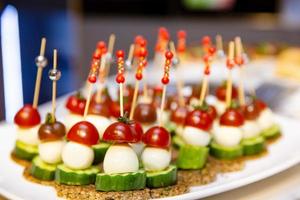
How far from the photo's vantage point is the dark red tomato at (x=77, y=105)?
196cm

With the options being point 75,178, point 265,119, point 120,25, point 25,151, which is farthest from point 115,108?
point 120,25

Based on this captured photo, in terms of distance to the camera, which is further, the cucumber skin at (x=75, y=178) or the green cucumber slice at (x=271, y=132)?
the green cucumber slice at (x=271, y=132)

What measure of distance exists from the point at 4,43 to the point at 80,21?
0.84 metres

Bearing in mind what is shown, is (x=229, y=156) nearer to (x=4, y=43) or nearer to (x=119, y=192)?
(x=119, y=192)

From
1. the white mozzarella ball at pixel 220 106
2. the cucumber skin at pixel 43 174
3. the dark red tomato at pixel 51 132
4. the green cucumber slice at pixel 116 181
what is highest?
the white mozzarella ball at pixel 220 106

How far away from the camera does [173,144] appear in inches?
81.5

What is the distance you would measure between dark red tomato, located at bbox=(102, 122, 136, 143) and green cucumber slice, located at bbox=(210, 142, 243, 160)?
51cm

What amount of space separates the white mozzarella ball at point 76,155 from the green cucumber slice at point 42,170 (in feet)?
0.22

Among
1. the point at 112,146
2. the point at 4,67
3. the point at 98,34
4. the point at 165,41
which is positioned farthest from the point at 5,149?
the point at 98,34

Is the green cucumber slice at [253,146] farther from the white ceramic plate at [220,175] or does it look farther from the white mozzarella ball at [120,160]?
the white mozzarella ball at [120,160]

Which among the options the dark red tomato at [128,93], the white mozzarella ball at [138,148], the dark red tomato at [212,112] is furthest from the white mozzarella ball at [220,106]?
the white mozzarella ball at [138,148]

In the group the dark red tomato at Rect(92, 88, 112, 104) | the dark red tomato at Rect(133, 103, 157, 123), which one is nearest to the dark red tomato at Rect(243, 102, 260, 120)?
the dark red tomato at Rect(133, 103, 157, 123)

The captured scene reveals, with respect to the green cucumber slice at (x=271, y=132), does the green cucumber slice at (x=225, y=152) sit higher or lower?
lower

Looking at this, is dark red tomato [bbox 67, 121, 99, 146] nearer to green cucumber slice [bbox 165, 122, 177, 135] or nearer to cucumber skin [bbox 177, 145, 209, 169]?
cucumber skin [bbox 177, 145, 209, 169]
